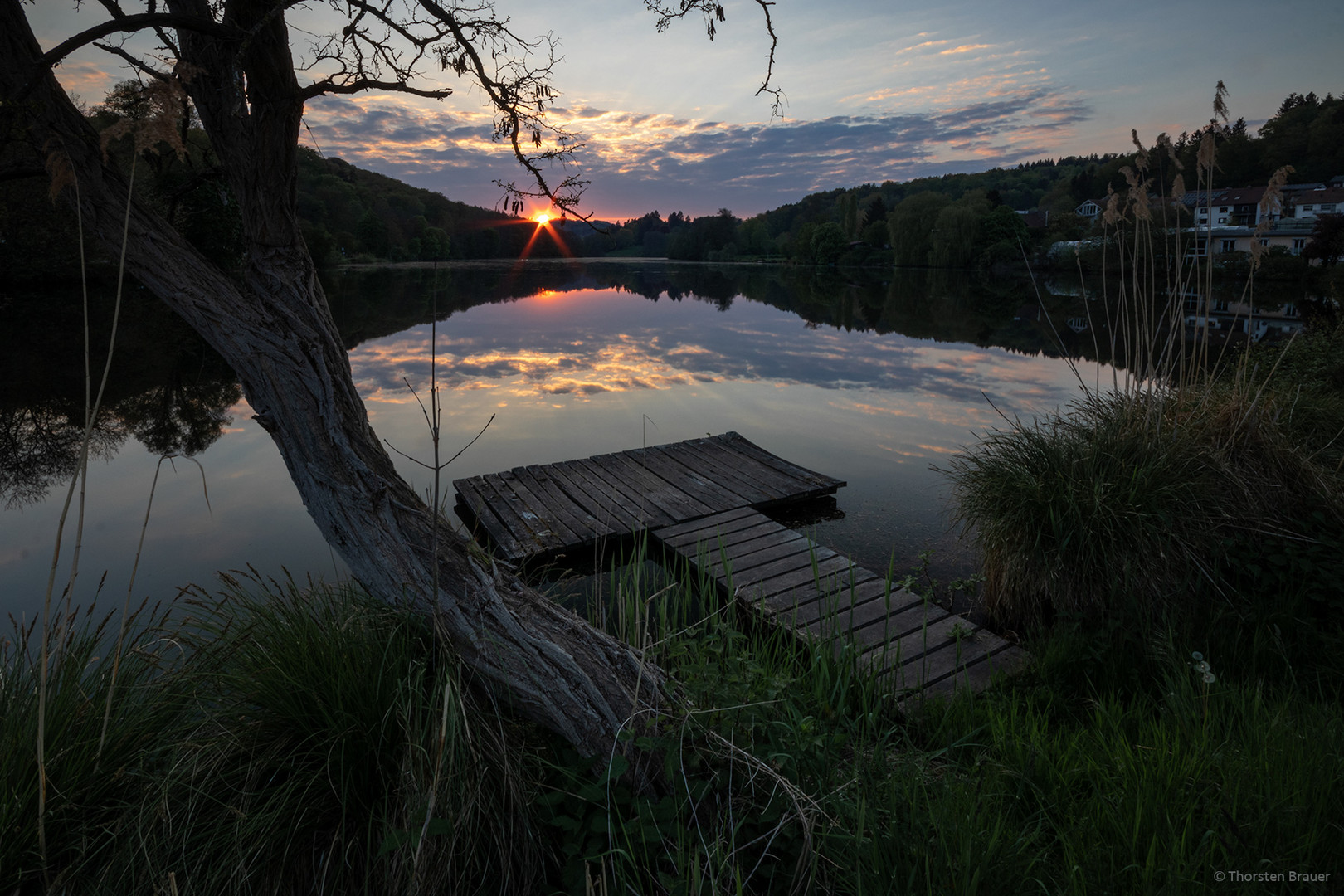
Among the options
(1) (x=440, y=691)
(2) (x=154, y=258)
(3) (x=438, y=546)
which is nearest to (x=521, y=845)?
(1) (x=440, y=691)

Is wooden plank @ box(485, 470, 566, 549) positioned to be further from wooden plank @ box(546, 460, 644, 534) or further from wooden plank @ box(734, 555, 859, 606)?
wooden plank @ box(734, 555, 859, 606)

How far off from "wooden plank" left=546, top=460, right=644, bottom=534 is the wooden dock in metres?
0.02

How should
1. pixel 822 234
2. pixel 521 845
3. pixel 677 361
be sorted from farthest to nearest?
pixel 822 234 < pixel 677 361 < pixel 521 845

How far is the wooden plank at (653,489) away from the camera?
6551mm

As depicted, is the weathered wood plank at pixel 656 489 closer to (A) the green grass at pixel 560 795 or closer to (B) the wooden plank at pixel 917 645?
(B) the wooden plank at pixel 917 645

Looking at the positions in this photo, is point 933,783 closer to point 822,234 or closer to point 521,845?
point 521,845

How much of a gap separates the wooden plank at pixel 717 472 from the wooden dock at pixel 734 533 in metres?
0.02

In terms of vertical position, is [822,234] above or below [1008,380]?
above

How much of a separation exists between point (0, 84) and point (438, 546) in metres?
1.98

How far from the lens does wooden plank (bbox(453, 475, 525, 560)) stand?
19.1 ft

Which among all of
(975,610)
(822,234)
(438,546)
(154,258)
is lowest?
(975,610)

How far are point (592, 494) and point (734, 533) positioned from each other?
1755 millimetres

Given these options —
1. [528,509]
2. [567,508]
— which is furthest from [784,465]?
[528,509]

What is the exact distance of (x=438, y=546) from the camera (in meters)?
2.37
